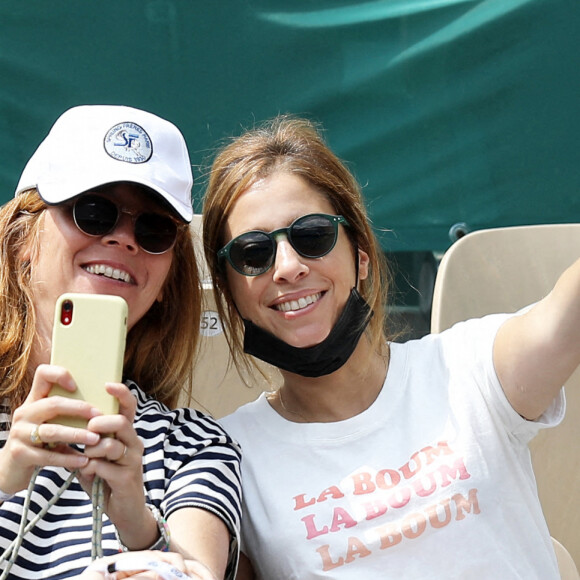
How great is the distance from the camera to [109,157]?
1550 millimetres

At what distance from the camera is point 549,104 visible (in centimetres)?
314

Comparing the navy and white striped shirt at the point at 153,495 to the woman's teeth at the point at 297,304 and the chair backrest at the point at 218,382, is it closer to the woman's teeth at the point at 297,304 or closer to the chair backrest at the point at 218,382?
the woman's teeth at the point at 297,304

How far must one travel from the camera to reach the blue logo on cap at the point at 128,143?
1.56m

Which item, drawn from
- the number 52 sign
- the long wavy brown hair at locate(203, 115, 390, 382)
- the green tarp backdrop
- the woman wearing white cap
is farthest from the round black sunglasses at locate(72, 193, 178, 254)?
the green tarp backdrop

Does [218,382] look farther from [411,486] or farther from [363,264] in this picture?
[411,486]

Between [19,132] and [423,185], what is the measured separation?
5.09 ft

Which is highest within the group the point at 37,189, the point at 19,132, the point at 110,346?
the point at 19,132

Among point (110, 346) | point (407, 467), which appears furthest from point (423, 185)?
point (110, 346)

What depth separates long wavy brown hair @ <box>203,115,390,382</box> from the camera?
1870 millimetres

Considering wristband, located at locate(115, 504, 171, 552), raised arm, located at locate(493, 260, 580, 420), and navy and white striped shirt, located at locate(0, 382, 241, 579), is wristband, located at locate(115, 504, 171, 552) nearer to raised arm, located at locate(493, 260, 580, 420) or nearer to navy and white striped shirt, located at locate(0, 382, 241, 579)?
navy and white striped shirt, located at locate(0, 382, 241, 579)

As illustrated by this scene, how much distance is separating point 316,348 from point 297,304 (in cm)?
10

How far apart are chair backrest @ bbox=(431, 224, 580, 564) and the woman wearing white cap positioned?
0.92 m

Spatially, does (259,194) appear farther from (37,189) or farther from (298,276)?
(37,189)

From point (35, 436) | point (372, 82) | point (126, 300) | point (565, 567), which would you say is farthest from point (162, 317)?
point (372, 82)
